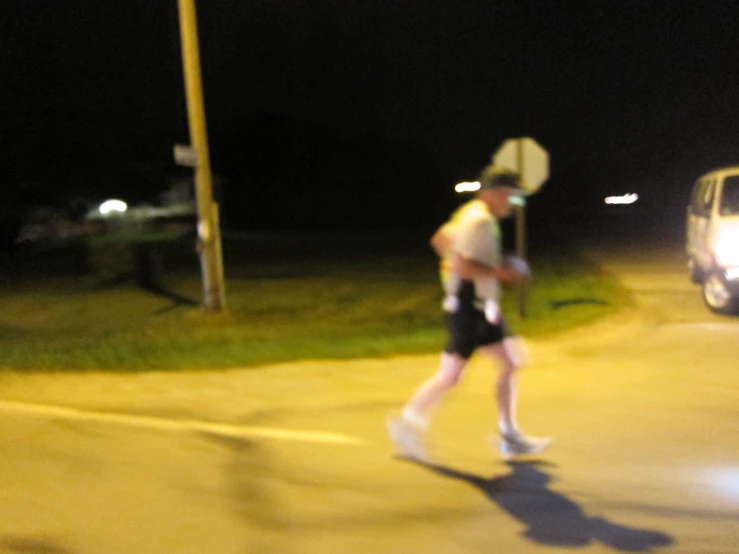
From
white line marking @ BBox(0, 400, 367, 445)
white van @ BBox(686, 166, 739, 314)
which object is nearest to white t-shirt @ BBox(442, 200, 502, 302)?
white line marking @ BBox(0, 400, 367, 445)

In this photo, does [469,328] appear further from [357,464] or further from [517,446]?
[357,464]

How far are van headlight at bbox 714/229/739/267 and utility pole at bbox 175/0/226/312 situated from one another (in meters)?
7.19

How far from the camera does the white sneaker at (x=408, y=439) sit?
6.03m

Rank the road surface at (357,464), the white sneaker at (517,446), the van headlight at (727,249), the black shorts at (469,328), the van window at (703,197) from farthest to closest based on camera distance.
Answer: the van window at (703,197), the van headlight at (727,249), the white sneaker at (517,446), the black shorts at (469,328), the road surface at (357,464)

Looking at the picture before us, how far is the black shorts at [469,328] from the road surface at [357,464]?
82 cm

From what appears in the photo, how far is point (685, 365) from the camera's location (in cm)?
889

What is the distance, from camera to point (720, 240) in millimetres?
12383

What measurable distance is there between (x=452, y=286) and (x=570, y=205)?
66585mm

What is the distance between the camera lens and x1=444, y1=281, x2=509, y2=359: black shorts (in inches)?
224

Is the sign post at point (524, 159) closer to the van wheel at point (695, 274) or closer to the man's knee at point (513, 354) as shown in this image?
the van wheel at point (695, 274)

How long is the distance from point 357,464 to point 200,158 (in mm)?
7966

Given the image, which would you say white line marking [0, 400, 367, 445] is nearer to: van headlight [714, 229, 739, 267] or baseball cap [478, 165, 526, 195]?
baseball cap [478, 165, 526, 195]

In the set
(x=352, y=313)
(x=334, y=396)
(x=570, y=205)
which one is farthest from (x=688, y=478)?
(x=570, y=205)

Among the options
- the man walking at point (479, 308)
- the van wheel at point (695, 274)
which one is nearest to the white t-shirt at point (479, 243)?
the man walking at point (479, 308)
